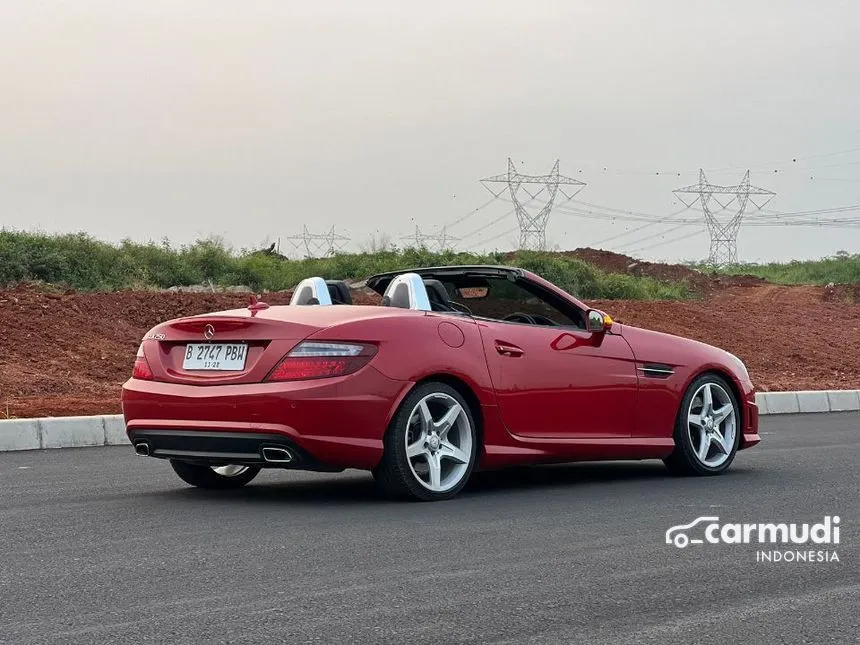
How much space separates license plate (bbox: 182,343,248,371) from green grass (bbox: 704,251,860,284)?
53602 mm

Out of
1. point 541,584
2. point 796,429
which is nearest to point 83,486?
point 541,584

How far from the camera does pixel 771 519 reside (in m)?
6.83

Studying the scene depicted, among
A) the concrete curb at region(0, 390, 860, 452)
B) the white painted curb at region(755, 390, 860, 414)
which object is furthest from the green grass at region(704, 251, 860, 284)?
the concrete curb at region(0, 390, 860, 452)

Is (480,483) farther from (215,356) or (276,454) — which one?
(215,356)

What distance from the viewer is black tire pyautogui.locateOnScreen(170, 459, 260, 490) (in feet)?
26.9

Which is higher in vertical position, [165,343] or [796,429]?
[165,343]

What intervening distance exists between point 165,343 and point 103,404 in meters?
7.04

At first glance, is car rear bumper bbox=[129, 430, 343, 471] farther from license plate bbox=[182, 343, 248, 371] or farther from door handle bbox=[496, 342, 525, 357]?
door handle bbox=[496, 342, 525, 357]

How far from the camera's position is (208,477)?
27.2 feet

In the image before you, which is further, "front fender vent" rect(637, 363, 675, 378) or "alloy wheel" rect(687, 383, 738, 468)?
"alloy wheel" rect(687, 383, 738, 468)

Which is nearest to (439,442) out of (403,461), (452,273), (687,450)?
(403,461)

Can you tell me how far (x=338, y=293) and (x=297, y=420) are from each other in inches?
62.7

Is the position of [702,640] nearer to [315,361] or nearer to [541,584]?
[541,584]

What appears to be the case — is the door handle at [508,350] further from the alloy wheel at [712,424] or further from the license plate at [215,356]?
the alloy wheel at [712,424]
